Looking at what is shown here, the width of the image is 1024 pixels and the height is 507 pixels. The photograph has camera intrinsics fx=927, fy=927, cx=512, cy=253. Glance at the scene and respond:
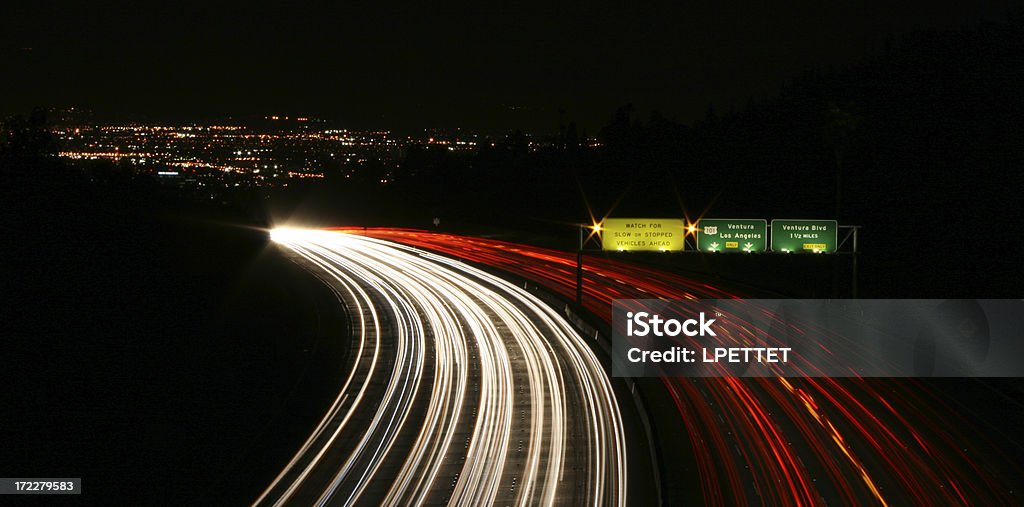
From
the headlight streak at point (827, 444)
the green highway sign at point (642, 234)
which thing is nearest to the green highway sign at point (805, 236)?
the green highway sign at point (642, 234)

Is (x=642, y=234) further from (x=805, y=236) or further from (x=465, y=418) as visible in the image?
(x=465, y=418)

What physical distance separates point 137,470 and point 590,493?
8.13m

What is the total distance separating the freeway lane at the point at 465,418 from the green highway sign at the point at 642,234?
3.38 meters

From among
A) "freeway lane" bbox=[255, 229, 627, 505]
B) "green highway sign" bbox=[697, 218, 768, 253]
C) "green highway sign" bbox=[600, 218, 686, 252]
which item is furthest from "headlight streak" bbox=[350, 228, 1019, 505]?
"green highway sign" bbox=[600, 218, 686, 252]

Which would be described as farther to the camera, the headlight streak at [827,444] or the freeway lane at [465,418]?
the freeway lane at [465,418]

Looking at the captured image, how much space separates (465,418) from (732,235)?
1552 cm

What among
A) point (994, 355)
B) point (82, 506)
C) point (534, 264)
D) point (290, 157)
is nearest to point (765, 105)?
point (534, 264)

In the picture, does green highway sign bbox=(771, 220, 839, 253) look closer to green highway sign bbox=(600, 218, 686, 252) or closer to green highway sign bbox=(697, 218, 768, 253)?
green highway sign bbox=(697, 218, 768, 253)

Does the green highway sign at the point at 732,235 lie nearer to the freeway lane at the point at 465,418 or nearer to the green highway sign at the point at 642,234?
the green highway sign at the point at 642,234

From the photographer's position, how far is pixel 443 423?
19.0 metres

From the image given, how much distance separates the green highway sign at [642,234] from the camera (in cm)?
3234

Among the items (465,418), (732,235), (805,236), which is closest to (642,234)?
(732,235)

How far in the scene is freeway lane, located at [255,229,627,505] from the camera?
14.9 m

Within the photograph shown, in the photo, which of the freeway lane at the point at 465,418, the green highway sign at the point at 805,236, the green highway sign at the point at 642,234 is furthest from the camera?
the green highway sign at the point at 642,234
